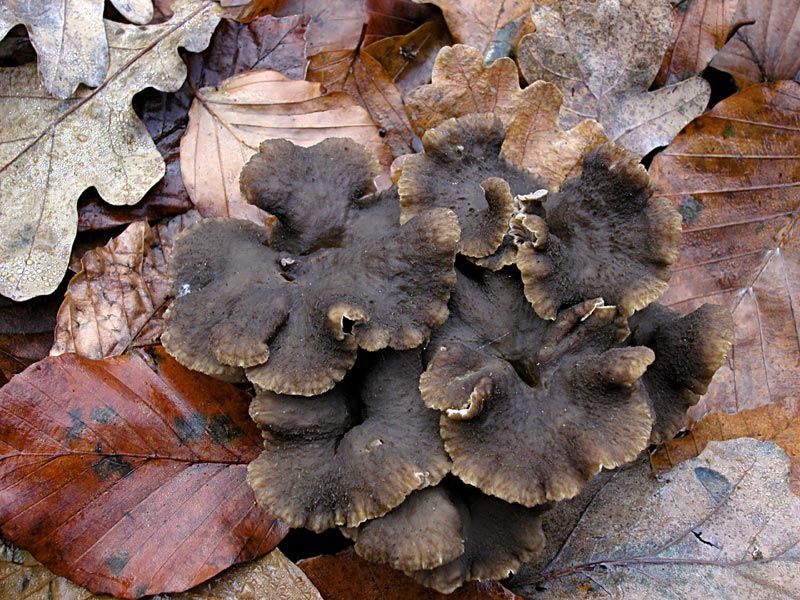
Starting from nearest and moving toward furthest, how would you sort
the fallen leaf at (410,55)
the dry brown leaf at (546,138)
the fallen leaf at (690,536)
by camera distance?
the fallen leaf at (690,536), the dry brown leaf at (546,138), the fallen leaf at (410,55)

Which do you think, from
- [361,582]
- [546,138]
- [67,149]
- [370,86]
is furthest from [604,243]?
A: [67,149]

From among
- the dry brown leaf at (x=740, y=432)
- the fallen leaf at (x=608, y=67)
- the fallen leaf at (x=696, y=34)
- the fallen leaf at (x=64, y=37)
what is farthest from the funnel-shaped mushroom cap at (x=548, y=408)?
the fallen leaf at (x=64, y=37)

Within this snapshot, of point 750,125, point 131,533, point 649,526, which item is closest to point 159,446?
point 131,533

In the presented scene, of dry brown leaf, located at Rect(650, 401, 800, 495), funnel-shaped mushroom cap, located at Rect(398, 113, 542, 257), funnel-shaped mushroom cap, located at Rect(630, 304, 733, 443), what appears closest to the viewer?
funnel-shaped mushroom cap, located at Rect(630, 304, 733, 443)

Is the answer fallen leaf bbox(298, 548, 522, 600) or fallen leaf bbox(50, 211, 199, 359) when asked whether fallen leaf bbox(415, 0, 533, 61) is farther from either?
fallen leaf bbox(298, 548, 522, 600)

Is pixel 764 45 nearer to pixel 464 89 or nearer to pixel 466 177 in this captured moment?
pixel 464 89

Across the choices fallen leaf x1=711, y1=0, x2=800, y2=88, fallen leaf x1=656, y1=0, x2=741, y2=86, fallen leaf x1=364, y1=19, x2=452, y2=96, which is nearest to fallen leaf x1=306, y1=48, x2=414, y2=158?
fallen leaf x1=364, y1=19, x2=452, y2=96

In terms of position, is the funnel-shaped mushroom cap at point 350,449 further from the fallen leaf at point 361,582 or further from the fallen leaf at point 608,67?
the fallen leaf at point 608,67
